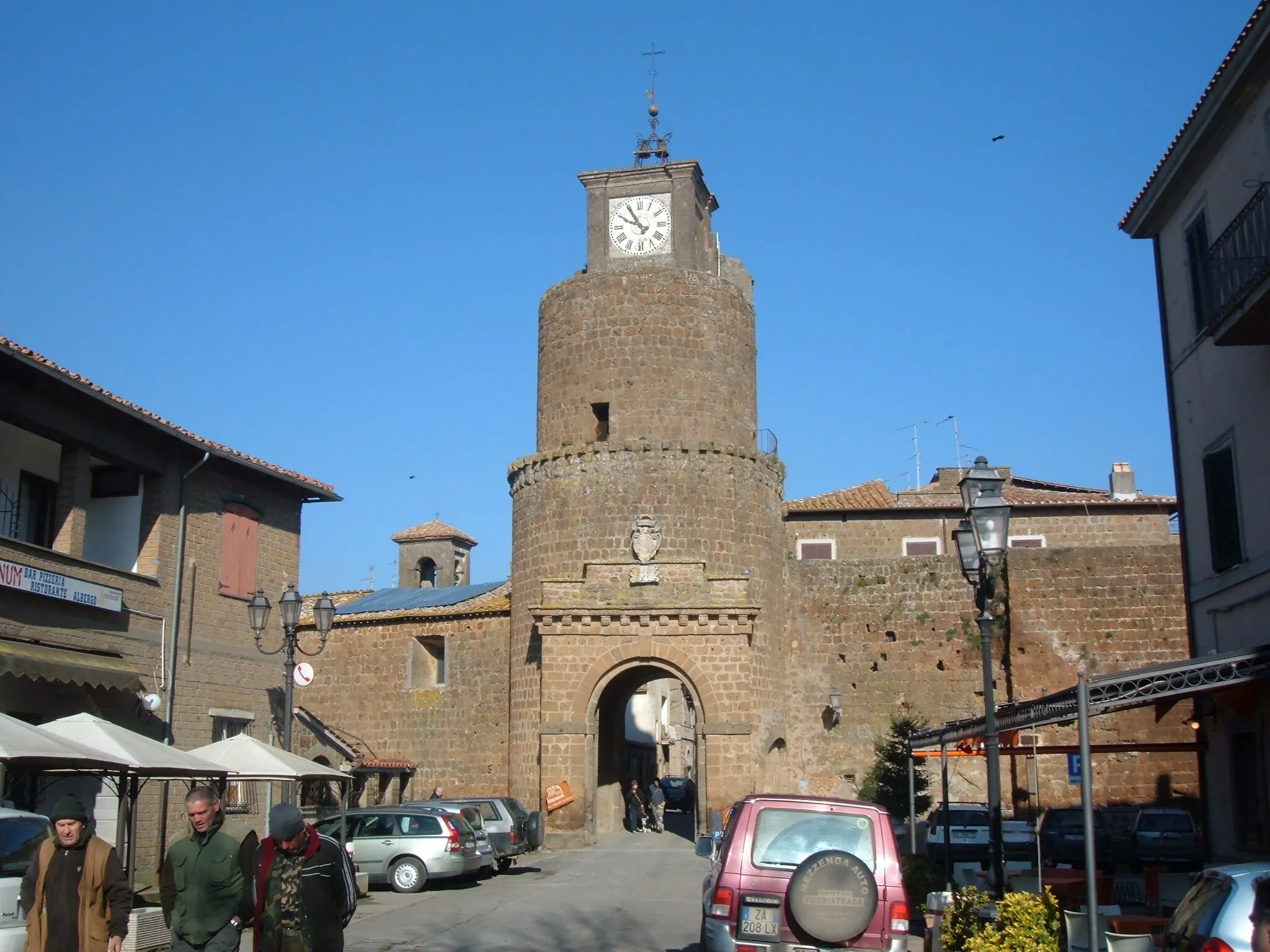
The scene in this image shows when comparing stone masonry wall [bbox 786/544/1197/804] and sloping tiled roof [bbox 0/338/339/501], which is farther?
stone masonry wall [bbox 786/544/1197/804]

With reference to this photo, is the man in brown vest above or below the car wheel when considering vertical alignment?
above

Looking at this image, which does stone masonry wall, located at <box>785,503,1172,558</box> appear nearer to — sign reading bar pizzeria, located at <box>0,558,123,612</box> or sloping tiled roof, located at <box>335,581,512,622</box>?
sloping tiled roof, located at <box>335,581,512,622</box>

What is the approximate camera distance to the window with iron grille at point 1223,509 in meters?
16.4

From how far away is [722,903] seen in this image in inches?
404

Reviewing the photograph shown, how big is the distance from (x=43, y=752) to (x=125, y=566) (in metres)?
10.0

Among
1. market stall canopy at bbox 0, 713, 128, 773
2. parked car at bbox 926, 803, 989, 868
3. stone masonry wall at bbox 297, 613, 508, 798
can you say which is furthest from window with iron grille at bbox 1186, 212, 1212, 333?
stone masonry wall at bbox 297, 613, 508, 798

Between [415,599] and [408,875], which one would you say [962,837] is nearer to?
[408,875]

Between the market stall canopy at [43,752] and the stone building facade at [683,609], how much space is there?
16.1 metres

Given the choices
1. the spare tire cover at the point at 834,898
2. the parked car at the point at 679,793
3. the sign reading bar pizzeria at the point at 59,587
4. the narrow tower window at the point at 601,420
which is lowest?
the parked car at the point at 679,793

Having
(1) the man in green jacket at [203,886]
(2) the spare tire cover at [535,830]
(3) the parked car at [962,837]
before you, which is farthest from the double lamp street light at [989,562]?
(2) the spare tire cover at [535,830]

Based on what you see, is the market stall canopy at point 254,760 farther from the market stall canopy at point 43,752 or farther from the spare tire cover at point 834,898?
the spare tire cover at point 834,898

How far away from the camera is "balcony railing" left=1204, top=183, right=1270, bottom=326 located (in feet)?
46.0

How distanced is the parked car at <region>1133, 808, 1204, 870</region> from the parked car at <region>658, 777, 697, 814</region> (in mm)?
21827

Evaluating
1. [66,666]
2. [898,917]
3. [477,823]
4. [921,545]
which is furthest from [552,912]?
[921,545]
